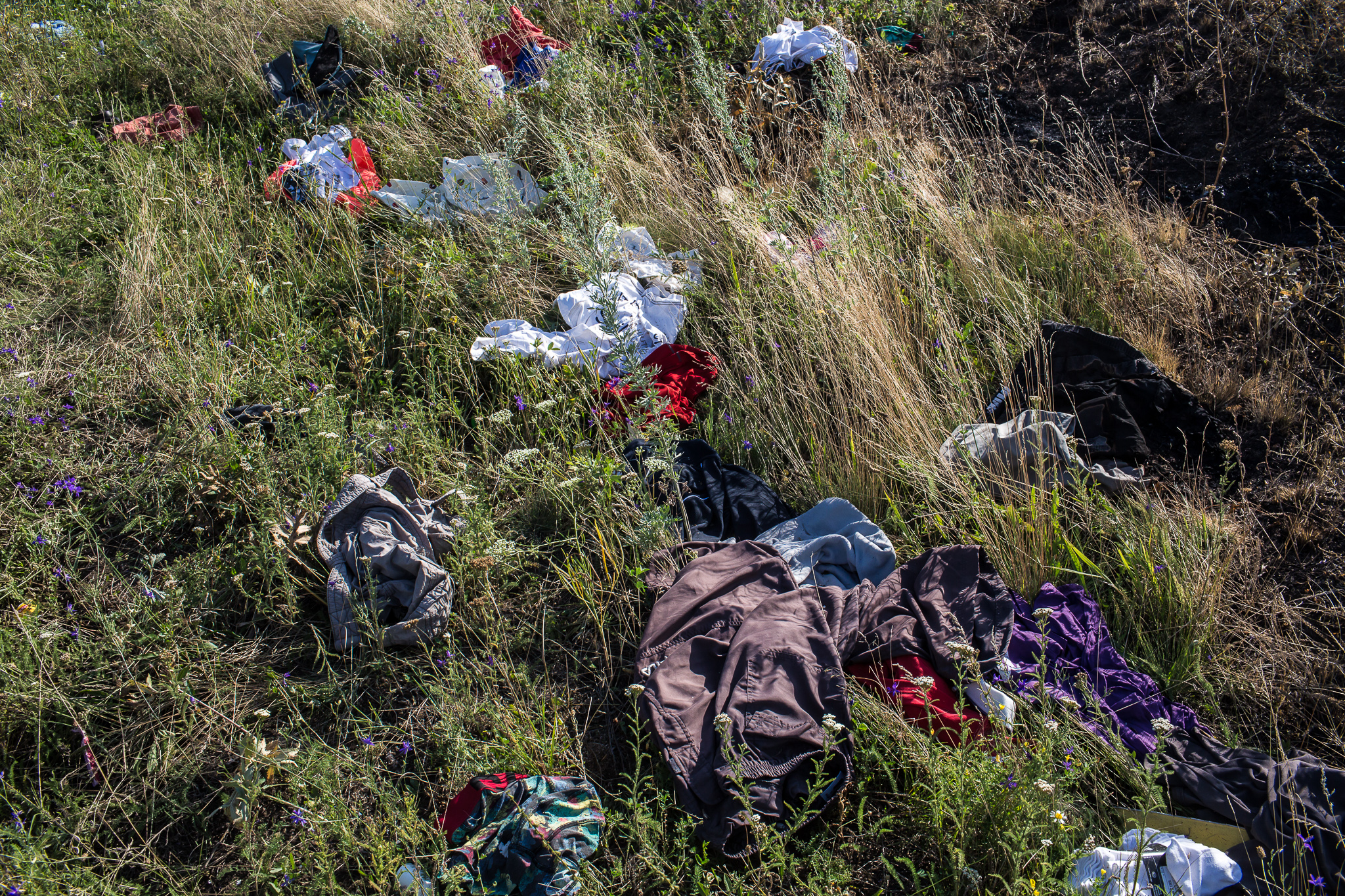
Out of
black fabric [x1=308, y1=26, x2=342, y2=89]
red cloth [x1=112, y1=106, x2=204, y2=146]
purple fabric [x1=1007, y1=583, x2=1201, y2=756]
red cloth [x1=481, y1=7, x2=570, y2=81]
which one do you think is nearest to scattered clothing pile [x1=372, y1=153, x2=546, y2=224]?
red cloth [x1=481, y1=7, x2=570, y2=81]

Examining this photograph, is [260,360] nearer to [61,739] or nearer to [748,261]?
[61,739]

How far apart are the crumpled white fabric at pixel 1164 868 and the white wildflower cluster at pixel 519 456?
208cm

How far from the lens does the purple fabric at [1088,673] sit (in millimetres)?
2283

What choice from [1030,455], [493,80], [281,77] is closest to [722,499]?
[1030,455]

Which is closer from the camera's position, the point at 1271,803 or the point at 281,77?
the point at 1271,803

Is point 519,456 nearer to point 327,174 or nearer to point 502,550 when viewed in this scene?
point 502,550

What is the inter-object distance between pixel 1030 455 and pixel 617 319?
189 cm

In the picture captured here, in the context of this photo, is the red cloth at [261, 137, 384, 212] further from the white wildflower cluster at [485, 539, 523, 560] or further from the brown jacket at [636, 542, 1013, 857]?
the brown jacket at [636, 542, 1013, 857]

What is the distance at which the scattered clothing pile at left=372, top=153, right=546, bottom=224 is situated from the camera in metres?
4.18

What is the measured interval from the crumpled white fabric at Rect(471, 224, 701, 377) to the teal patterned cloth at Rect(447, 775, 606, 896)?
5.89 feet

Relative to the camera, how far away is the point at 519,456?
115 inches

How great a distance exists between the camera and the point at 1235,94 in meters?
4.24

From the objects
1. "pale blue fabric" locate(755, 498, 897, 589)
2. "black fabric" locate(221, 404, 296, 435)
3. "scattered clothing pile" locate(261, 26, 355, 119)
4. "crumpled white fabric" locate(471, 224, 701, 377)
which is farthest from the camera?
"scattered clothing pile" locate(261, 26, 355, 119)

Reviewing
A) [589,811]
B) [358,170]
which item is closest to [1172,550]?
[589,811]
